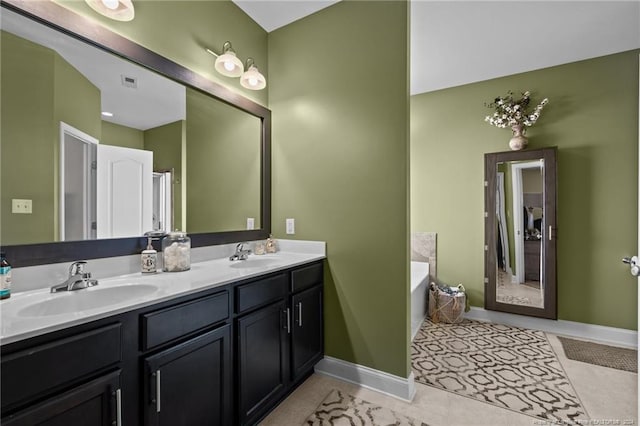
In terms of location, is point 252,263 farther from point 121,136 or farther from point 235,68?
point 235,68

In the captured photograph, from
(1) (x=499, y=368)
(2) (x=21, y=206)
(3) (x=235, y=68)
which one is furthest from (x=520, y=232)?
(2) (x=21, y=206)

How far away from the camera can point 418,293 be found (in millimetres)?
2875

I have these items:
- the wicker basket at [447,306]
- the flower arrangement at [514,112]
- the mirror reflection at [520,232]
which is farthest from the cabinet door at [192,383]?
the flower arrangement at [514,112]

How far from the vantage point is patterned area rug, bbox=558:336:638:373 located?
2252 mm

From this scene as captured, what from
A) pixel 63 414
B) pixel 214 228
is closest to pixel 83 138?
pixel 214 228

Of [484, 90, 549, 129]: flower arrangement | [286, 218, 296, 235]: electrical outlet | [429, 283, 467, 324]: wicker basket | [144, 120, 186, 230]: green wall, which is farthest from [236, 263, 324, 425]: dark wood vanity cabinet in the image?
[484, 90, 549, 129]: flower arrangement

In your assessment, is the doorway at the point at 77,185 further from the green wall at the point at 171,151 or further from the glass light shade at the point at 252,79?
the glass light shade at the point at 252,79

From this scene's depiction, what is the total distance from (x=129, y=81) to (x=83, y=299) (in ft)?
3.72

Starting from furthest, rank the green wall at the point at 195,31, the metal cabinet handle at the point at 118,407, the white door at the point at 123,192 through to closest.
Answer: the green wall at the point at 195,31, the white door at the point at 123,192, the metal cabinet handle at the point at 118,407

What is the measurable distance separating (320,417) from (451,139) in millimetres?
3126

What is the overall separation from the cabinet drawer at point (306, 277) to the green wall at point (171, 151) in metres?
0.79

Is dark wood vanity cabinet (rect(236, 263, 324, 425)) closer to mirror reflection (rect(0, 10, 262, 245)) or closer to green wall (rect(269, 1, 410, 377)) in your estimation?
green wall (rect(269, 1, 410, 377))

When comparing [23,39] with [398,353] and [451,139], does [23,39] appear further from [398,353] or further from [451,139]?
[451,139]

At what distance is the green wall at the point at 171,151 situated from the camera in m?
1.65
